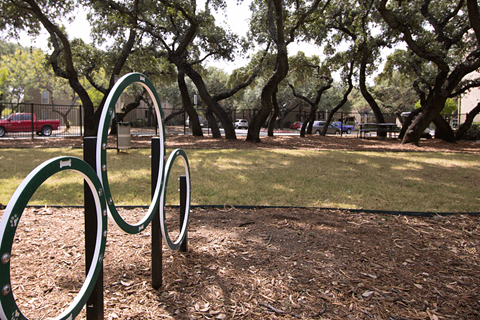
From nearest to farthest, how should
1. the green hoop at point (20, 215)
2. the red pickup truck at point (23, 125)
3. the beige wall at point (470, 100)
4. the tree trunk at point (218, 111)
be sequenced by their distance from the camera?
the green hoop at point (20, 215), the tree trunk at point (218, 111), the red pickup truck at point (23, 125), the beige wall at point (470, 100)

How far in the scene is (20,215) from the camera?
124 cm

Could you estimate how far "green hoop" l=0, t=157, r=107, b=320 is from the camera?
1.17 meters

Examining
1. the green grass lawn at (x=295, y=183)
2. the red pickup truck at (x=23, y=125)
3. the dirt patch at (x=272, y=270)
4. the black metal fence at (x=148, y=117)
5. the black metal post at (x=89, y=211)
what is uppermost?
the black metal fence at (x=148, y=117)

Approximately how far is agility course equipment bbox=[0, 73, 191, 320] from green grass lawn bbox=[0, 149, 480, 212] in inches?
97.5

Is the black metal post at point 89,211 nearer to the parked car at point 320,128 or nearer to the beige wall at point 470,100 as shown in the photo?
the parked car at point 320,128

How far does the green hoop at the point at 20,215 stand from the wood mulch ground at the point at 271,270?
2.47 ft

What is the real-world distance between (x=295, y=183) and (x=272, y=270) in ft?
12.3

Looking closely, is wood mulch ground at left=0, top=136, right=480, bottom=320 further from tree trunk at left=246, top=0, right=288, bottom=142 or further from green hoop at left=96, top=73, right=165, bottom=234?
tree trunk at left=246, top=0, right=288, bottom=142

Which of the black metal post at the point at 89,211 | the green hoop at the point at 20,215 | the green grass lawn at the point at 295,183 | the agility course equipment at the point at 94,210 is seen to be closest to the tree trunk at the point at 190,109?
the green grass lawn at the point at 295,183

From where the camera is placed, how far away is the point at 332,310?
2357 mm

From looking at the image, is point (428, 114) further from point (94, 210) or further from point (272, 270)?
point (94, 210)

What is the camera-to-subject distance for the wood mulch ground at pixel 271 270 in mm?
2365

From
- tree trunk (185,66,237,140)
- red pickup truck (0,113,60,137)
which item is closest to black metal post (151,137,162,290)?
tree trunk (185,66,237,140)

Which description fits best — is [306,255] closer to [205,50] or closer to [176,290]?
[176,290]
